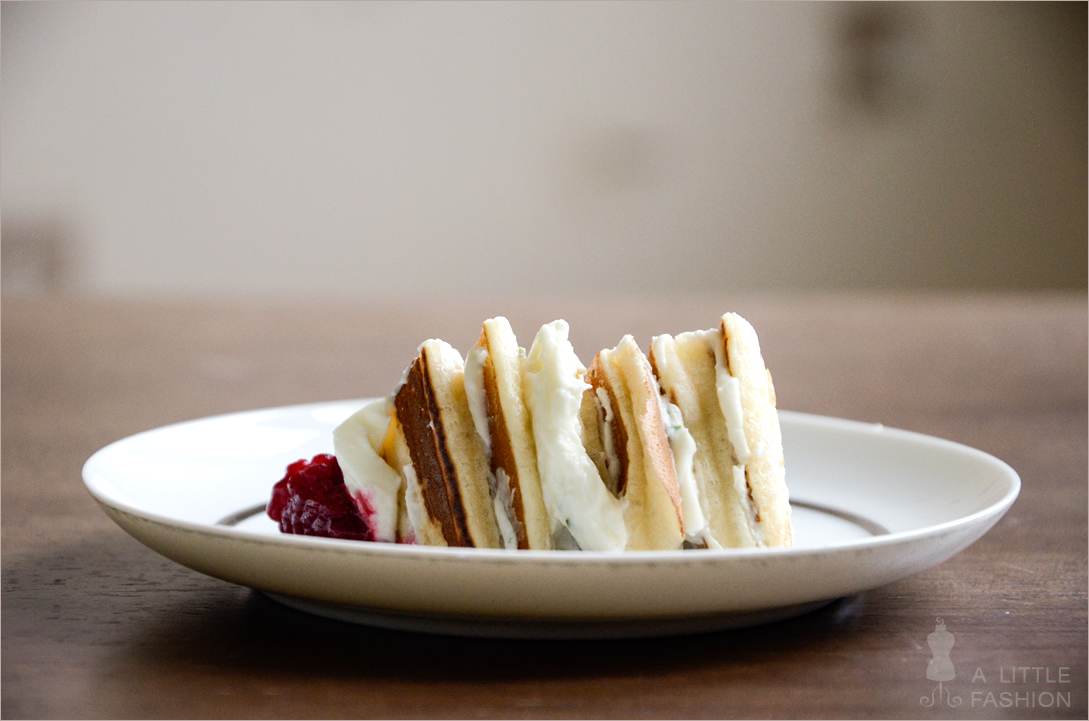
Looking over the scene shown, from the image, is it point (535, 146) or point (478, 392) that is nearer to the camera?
point (478, 392)

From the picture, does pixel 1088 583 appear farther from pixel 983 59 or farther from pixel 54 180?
pixel 54 180

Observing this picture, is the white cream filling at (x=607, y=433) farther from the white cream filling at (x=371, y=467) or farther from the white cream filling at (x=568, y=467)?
the white cream filling at (x=371, y=467)

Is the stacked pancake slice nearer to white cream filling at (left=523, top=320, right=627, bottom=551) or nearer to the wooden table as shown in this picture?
white cream filling at (left=523, top=320, right=627, bottom=551)

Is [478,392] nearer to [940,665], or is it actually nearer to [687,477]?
[687,477]

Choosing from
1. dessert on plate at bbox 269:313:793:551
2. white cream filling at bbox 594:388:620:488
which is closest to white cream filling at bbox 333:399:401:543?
dessert on plate at bbox 269:313:793:551

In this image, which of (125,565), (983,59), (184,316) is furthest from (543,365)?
(983,59)

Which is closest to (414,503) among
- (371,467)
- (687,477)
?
(371,467)
